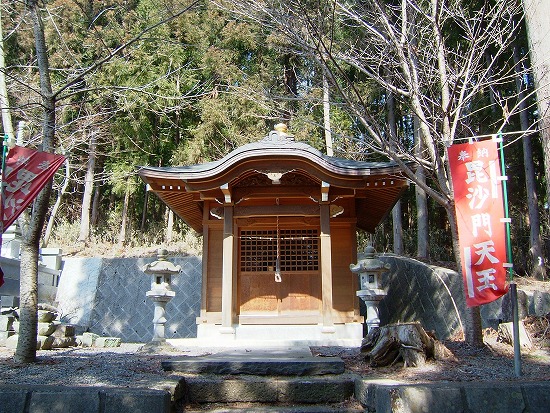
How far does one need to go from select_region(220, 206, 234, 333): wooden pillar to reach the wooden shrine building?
0.06 ft

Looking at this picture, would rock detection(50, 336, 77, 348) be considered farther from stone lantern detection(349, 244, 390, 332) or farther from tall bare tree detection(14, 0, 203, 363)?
stone lantern detection(349, 244, 390, 332)

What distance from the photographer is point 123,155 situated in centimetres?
1850

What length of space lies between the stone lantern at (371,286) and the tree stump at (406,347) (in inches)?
93.4

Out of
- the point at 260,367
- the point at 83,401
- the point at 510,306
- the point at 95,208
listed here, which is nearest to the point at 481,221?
the point at 260,367

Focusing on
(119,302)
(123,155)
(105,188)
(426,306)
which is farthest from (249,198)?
(105,188)

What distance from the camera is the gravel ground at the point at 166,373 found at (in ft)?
15.0

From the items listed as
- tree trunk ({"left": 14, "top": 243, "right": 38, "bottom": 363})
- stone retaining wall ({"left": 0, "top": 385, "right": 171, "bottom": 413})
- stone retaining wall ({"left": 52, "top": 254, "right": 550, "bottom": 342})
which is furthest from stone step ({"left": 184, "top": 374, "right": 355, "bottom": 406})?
stone retaining wall ({"left": 52, "top": 254, "right": 550, "bottom": 342})

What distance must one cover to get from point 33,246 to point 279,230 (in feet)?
16.9

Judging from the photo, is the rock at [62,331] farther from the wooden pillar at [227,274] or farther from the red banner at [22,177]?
the red banner at [22,177]

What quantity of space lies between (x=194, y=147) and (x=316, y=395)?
13514mm

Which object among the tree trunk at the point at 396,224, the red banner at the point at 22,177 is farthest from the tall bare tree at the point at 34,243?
the tree trunk at the point at 396,224

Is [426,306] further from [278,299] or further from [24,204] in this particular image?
[24,204]

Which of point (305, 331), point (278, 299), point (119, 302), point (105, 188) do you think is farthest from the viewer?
point (105, 188)

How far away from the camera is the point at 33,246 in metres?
5.56
